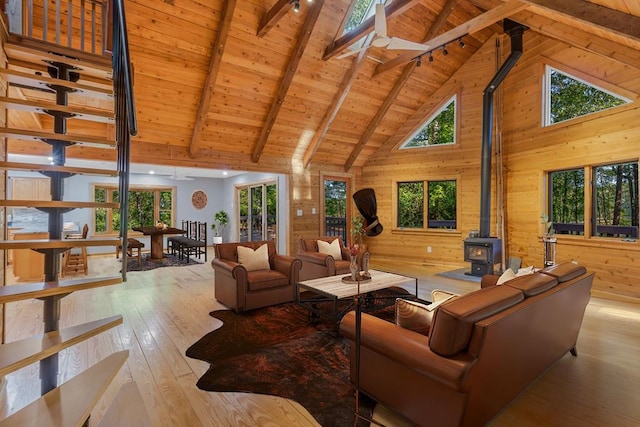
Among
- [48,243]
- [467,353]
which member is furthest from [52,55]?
[467,353]

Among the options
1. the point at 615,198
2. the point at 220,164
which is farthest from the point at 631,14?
the point at 220,164

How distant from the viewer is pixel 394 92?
6.40 metres

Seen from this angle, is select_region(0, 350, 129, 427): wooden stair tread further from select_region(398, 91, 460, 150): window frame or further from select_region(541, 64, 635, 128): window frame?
select_region(398, 91, 460, 150): window frame

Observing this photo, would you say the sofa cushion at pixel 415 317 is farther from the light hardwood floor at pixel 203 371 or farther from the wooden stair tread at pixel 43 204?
the wooden stair tread at pixel 43 204

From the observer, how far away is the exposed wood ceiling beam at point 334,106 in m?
5.31

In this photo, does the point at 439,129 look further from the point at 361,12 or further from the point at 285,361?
→ the point at 285,361

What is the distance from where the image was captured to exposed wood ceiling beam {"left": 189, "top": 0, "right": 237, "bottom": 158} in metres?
4.06

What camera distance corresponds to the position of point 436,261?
709cm

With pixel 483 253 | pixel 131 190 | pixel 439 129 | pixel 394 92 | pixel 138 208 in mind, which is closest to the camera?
pixel 483 253

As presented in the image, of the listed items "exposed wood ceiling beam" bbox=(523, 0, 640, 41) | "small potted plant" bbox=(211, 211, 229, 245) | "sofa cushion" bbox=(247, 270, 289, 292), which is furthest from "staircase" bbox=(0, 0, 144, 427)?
"small potted plant" bbox=(211, 211, 229, 245)

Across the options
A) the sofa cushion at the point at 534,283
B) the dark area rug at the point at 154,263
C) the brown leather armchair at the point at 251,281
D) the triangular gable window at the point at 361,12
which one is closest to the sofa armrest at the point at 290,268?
the brown leather armchair at the point at 251,281

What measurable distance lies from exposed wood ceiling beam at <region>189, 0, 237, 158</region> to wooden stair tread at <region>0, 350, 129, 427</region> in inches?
164

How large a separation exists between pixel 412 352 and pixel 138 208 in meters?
10.1

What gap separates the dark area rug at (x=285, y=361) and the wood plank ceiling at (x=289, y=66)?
347 cm
